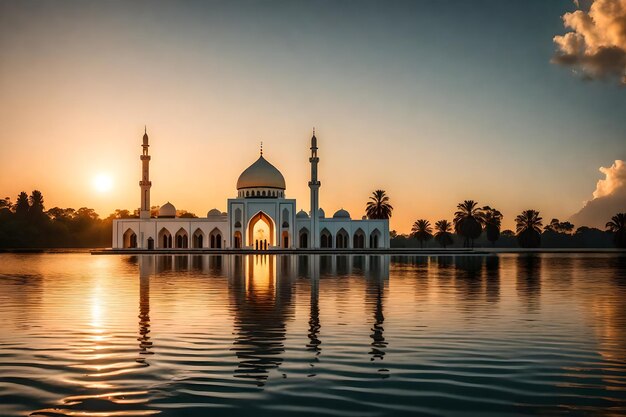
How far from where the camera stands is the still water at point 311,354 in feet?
24.1

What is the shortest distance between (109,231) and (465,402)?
115 m

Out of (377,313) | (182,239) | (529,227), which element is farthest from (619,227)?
(377,313)

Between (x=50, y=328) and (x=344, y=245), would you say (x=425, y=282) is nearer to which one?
(x=50, y=328)

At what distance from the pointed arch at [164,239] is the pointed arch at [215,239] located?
16.6ft

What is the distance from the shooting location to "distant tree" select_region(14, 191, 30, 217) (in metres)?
110

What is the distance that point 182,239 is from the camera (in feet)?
267

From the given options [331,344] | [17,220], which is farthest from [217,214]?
[331,344]

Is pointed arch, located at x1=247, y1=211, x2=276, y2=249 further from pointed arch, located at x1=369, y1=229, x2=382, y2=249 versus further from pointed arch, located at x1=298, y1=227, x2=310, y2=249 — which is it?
pointed arch, located at x1=369, y1=229, x2=382, y2=249

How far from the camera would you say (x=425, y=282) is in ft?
85.3

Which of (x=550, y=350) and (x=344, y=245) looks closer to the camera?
(x=550, y=350)

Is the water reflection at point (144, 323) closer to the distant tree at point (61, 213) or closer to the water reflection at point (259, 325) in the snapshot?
the water reflection at point (259, 325)

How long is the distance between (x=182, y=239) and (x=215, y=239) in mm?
4113

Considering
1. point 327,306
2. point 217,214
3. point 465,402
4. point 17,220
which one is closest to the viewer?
point 465,402

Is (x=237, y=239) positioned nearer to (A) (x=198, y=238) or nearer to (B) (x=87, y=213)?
(A) (x=198, y=238)
